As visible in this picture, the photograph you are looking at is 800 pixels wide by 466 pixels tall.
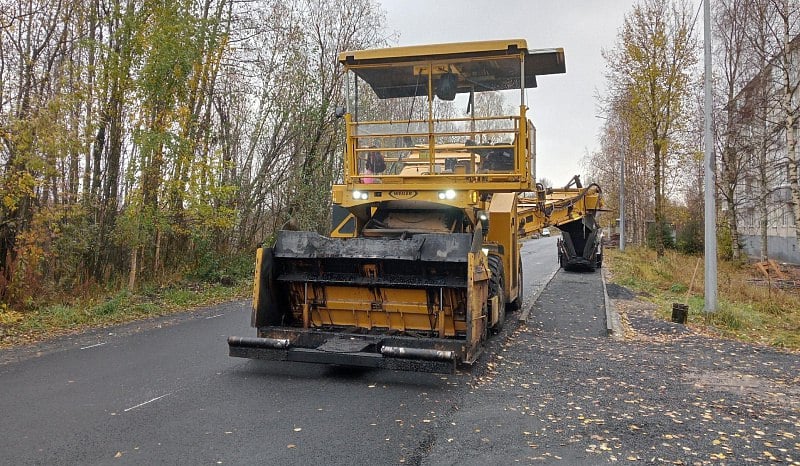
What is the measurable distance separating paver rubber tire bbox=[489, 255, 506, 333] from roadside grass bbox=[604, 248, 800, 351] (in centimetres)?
419

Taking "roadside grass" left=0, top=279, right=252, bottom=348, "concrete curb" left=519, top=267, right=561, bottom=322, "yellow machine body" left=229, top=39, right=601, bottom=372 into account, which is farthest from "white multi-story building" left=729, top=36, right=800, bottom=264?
"roadside grass" left=0, top=279, right=252, bottom=348

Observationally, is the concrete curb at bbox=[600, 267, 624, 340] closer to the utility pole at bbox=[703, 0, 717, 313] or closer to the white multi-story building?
the utility pole at bbox=[703, 0, 717, 313]

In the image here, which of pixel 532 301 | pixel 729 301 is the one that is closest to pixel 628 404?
pixel 532 301

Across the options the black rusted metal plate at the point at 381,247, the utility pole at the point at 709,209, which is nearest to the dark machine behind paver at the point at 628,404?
the black rusted metal plate at the point at 381,247

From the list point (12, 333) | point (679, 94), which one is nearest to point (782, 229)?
point (679, 94)

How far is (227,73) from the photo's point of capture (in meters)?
17.4

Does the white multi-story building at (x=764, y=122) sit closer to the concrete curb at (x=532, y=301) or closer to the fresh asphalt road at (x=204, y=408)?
the concrete curb at (x=532, y=301)

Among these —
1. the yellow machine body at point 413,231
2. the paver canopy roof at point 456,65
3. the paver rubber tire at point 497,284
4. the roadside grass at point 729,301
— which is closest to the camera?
the yellow machine body at point 413,231

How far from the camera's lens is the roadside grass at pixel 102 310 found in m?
9.92

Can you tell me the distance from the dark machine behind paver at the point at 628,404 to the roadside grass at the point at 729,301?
135 cm

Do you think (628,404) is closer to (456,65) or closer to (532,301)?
(456,65)

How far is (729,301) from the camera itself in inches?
570

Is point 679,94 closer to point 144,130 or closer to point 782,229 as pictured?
point 782,229

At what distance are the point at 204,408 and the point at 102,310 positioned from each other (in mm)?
6807
